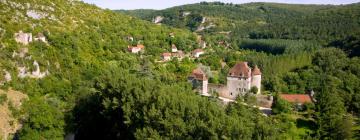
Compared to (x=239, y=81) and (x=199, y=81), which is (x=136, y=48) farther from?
(x=239, y=81)

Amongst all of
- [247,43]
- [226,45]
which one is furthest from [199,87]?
[247,43]

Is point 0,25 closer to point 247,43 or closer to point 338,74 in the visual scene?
point 338,74

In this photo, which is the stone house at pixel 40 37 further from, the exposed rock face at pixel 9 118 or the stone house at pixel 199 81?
the stone house at pixel 199 81

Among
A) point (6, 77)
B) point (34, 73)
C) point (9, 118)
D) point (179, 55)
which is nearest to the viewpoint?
point (9, 118)

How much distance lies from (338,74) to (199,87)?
2693 centimetres

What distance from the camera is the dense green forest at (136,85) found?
35406 millimetres

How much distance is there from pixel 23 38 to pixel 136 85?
21151mm

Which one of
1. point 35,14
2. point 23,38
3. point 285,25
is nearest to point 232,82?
point 23,38

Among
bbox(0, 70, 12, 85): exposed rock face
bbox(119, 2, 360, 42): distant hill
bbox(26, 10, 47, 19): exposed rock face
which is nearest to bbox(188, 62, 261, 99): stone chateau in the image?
bbox(0, 70, 12, 85): exposed rock face

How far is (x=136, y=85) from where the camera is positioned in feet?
135

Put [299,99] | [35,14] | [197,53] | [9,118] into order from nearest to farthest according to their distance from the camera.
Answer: [9,118], [299,99], [35,14], [197,53]

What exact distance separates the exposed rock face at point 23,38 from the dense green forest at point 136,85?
0.87 meters

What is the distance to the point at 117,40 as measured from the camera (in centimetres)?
7438

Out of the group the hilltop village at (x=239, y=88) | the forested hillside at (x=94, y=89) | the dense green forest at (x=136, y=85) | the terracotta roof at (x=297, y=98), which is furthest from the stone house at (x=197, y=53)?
the terracotta roof at (x=297, y=98)
